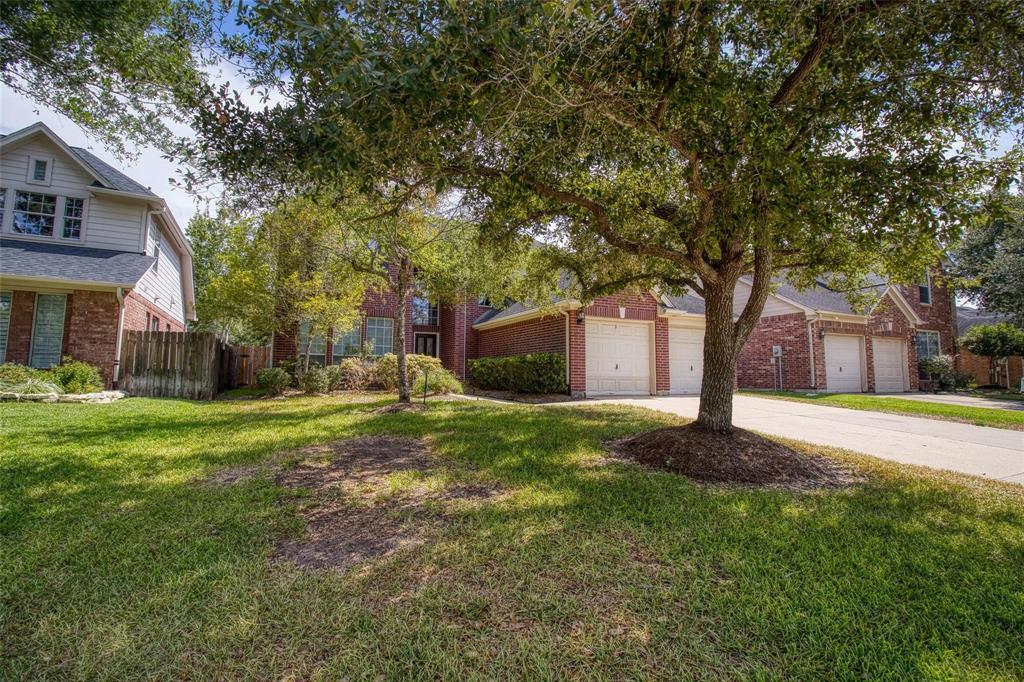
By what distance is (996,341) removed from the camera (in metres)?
18.2

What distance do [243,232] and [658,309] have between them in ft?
39.5

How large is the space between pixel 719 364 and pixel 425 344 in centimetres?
1583

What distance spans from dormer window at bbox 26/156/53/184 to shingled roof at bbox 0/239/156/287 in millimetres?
1702

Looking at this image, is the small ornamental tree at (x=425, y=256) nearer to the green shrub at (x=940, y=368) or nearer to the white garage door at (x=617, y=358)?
the white garage door at (x=617, y=358)

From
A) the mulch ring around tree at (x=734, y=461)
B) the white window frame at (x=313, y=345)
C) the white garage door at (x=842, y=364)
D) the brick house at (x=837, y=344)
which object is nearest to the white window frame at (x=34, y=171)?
the white window frame at (x=313, y=345)

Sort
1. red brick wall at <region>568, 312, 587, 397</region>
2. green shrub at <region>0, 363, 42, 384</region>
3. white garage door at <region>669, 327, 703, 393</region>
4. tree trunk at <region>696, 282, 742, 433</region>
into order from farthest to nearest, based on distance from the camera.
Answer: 1. white garage door at <region>669, 327, 703, 393</region>
2. red brick wall at <region>568, 312, 587, 397</region>
3. green shrub at <region>0, 363, 42, 384</region>
4. tree trunk at <region>696, 282, 742, 433</region>

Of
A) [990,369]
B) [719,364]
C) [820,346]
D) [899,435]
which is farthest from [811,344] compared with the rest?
[719,364]

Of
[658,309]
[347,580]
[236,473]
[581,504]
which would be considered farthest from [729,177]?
[658,309]

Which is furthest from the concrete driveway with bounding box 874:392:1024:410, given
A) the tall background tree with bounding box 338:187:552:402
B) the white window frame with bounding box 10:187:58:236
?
the white window frame with bounding box 10:187:58:236

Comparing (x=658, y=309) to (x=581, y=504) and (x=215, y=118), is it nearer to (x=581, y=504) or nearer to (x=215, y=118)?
(x=581, y=504)

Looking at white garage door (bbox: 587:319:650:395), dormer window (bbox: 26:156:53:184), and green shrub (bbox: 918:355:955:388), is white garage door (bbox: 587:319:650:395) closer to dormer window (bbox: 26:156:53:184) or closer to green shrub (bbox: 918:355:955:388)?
green shrub (bbox: 918:355:955:388)

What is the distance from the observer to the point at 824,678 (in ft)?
6.04

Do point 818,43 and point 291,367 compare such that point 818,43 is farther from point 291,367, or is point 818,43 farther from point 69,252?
point 69,252

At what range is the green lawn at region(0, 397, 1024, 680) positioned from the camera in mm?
1915
